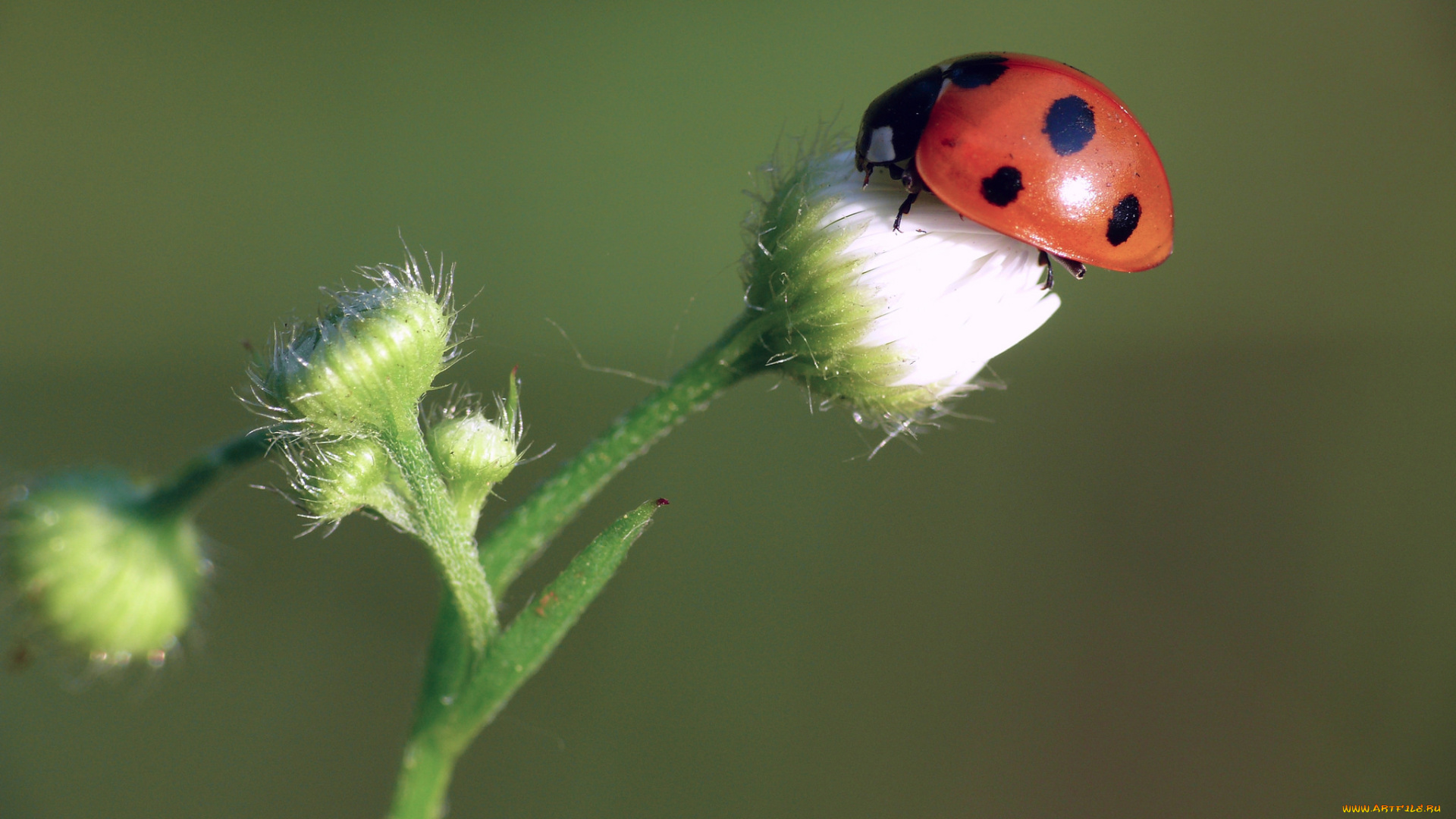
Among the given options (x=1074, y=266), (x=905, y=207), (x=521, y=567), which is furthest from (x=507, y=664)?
(x=1074, y=266)

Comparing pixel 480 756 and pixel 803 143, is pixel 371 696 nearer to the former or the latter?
pixel 480 756

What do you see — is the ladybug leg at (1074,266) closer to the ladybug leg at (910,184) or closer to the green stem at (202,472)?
the ladybug leg at (910,184)

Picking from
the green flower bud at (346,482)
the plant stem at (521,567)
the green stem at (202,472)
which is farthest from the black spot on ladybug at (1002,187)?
the green stem at (202,472)

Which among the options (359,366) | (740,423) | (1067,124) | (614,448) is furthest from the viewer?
(740,423)

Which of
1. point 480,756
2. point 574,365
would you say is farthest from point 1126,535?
point 480,756

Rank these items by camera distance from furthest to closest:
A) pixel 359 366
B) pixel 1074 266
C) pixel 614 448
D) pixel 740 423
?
1. pixel 740 423
2. pixel 1074 266
3. pixel 614 448
4. pixel 359 366

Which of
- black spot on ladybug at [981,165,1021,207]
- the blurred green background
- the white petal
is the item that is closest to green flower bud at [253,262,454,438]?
the white petal

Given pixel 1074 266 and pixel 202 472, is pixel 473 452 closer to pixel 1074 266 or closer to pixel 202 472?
pixel 202 472
